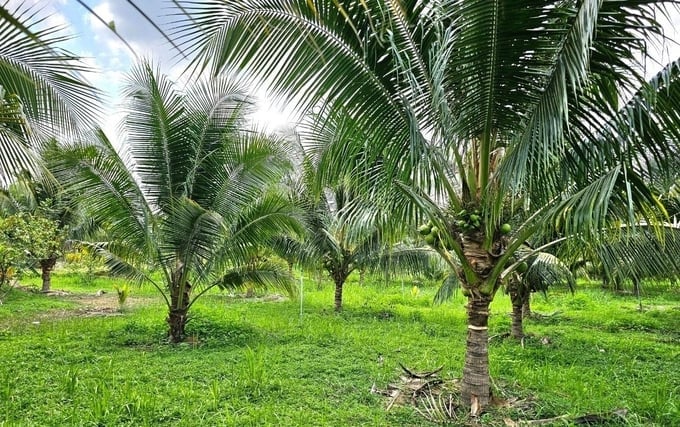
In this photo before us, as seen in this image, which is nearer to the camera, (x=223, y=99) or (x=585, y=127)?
(x=585, y=127)

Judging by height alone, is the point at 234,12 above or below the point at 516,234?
above

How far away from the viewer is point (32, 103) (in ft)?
12.5

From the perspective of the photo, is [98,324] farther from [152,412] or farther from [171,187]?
[152,412]

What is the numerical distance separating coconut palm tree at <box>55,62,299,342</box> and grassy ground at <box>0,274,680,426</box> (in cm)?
129

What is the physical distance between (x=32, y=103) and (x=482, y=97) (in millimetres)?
3630

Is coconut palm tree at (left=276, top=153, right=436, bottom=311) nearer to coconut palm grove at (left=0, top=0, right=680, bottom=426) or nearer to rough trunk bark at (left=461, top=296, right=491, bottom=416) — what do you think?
coconut palm grove at (left=0, top=0, right=680, bottom=426)

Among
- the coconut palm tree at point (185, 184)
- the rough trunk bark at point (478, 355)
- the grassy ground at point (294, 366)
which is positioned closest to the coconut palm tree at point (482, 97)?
the rough trunk bark at point (478, 355)

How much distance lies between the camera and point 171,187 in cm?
653

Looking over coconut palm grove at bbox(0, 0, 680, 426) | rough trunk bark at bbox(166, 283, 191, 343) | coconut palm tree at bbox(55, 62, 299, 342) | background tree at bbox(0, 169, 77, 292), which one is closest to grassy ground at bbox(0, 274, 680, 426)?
coconut palm grove at bbox(0, 0, 680, 426)

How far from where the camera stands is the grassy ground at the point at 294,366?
3.64 m

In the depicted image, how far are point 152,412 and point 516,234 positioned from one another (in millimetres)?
3244

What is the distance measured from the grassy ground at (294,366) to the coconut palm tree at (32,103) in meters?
2.02

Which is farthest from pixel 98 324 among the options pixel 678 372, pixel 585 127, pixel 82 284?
pixel 82 284

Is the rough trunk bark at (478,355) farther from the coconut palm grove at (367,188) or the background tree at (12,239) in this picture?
the background tree at (12,239)
